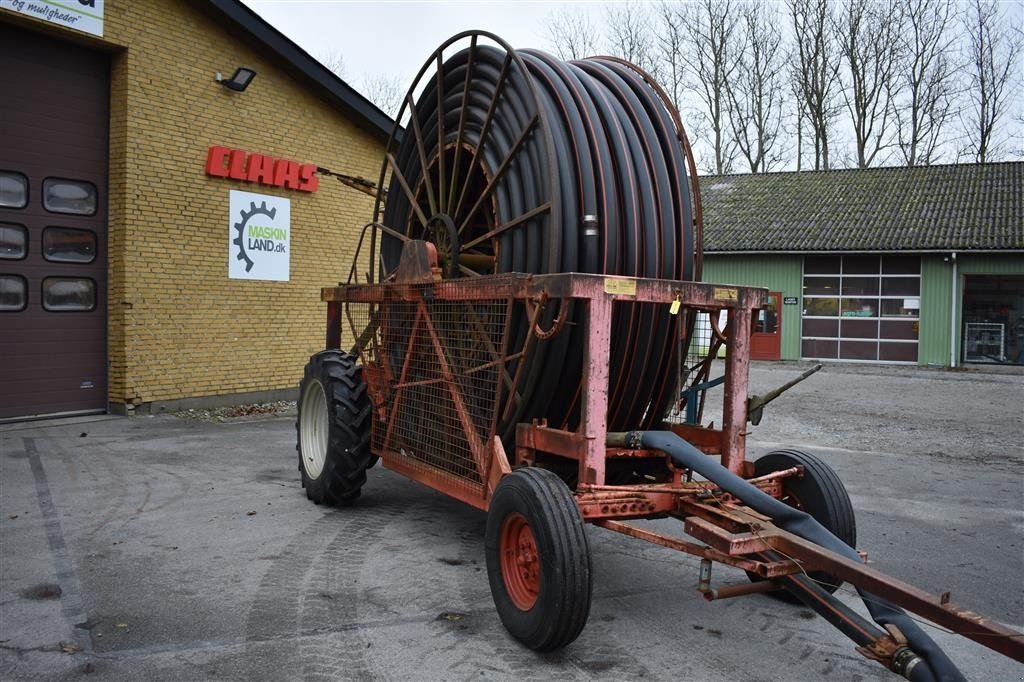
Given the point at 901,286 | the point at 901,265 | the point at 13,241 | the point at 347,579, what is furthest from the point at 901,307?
the point at 347,579

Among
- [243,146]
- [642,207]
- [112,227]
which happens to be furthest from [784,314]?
[642,207]

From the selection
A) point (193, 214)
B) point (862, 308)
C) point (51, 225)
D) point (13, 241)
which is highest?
point (193, 214)

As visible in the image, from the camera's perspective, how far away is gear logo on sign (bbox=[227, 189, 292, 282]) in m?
12.5

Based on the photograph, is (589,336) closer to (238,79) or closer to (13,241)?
(13,241)

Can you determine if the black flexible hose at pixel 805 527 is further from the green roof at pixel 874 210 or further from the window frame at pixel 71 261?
the green roof at pixel 874 210

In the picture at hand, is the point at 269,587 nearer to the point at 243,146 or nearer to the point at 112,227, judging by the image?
the point at 112,227

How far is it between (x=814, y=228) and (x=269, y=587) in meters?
23.4

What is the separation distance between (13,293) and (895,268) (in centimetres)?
2148

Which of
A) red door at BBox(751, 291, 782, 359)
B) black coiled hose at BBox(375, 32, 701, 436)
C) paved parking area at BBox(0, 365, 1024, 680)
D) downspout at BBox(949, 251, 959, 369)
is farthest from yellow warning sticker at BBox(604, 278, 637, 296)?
red door at BBox(751, 291, 782, 359)

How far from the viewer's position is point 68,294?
10.8 meters

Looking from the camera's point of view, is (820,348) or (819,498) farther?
(820,348)

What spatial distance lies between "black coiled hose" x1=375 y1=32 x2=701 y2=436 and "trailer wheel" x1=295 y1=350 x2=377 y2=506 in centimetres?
127

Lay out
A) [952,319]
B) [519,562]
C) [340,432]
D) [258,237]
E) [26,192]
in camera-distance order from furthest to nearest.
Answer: [952,319] → [258,237] → [26,192] → [340,432] → [519,562]

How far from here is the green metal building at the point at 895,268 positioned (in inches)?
897
